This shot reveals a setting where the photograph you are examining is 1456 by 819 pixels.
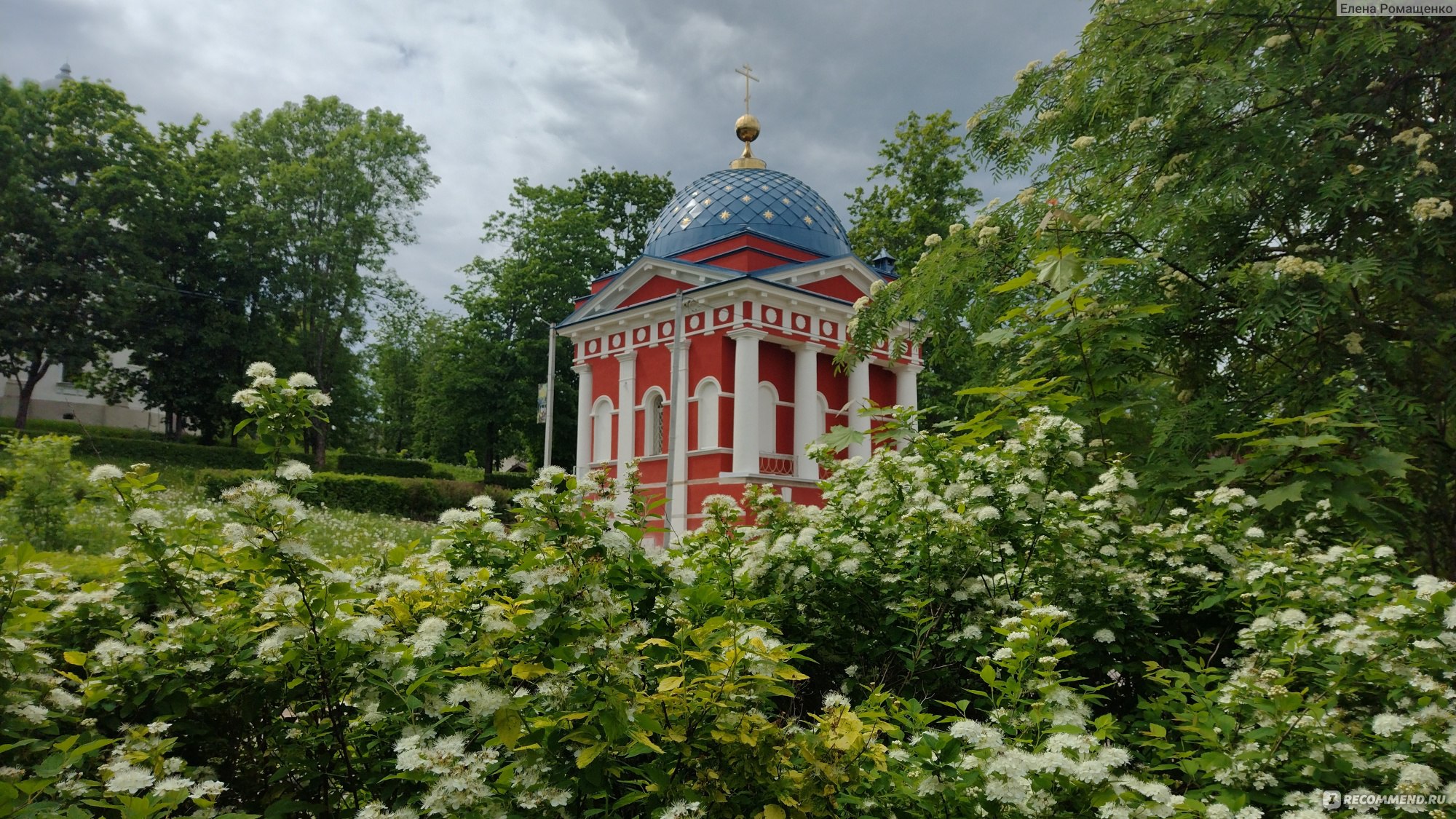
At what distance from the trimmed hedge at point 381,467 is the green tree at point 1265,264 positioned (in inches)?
1131

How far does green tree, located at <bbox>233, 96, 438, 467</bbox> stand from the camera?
33594mm

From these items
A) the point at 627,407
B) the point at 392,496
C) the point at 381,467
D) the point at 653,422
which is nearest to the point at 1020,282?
the point at 627,407

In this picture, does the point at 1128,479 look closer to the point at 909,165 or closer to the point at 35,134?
the point at 909,165

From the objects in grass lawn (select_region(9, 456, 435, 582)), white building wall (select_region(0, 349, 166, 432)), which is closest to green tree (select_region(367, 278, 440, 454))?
white building wall (select_region(0, 349, 166, 432))

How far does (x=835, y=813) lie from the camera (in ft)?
7.34

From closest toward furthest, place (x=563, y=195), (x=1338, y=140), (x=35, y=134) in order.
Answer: (x=1338, y=140) < (x=35, y=134) < (x=563, y=195)

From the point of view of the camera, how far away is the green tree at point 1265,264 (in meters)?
4.08

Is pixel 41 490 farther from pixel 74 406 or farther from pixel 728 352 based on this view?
pixel 74 406

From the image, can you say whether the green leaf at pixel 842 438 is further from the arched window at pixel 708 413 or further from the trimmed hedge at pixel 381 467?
the trimmed hedge at pixel 381 467

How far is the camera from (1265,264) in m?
4.18

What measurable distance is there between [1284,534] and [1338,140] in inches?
84.5

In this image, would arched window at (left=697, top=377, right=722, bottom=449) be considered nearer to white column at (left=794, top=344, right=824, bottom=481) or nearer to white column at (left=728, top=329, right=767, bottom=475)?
white column at (left=728, top=329, right=767, bottom=475)

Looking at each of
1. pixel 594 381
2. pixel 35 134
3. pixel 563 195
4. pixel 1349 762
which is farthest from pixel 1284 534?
pixel 35 134

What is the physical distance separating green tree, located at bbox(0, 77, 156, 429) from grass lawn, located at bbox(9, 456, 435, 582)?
8269 mm
